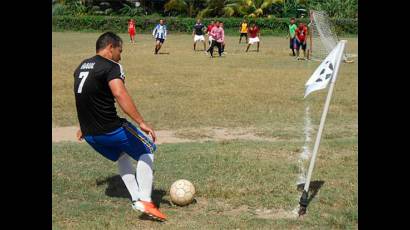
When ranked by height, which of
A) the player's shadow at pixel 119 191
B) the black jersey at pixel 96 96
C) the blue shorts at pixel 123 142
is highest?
the black jersey at pixel 96 96

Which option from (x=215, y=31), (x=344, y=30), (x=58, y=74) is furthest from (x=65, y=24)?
(x=58, y=74)

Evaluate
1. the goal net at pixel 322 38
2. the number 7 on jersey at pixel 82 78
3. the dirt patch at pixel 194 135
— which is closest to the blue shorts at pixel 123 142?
the number 7 on jersey at pixel 82 78

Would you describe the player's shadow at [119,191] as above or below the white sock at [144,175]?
below

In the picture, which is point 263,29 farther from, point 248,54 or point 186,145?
point 186,145

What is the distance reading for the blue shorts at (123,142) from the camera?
5676 millimetres

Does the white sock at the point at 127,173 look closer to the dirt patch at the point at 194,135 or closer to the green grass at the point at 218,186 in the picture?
the green grass at the point at 218,186

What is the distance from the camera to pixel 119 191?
22.4 ft

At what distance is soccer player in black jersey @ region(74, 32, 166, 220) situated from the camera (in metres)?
5.48

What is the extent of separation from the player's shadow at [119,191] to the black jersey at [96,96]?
1274 millimetres

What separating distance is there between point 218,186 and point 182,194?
804mm

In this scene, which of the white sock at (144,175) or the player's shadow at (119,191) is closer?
the white sock at (144,175)
